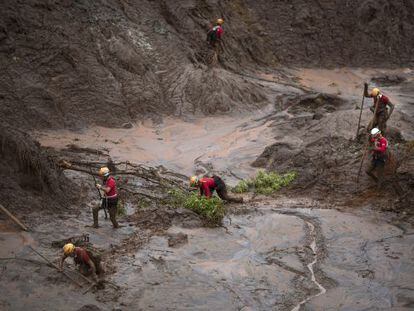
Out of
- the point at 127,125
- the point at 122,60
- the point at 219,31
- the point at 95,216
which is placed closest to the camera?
the point at 95,216

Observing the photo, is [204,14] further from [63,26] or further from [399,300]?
[399,300]

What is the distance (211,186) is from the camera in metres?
12.8

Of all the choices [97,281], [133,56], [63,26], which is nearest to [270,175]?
[97,281]

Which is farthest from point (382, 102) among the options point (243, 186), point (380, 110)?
point (243, 186)

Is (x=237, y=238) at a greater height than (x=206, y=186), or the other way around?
(x=206, y=186)

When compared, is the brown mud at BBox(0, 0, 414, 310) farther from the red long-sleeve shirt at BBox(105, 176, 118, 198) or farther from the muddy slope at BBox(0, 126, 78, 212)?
the red long-sleeve shirt at BBox(105, 176, 118, 198)

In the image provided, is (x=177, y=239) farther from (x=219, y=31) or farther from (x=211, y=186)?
(x=219, y=31)

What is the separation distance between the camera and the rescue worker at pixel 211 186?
12.7 meters

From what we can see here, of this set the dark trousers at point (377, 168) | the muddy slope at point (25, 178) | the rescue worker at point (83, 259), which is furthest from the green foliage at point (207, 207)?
the dark trousers at point (377, 168)

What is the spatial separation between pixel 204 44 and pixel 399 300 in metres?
16.4

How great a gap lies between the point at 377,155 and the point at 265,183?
9.69 feet

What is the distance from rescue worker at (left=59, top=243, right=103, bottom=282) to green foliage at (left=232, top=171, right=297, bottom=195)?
19.5 feet

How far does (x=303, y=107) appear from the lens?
22.3 metres

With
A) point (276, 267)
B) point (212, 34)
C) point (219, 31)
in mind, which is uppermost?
point (219, 31)
